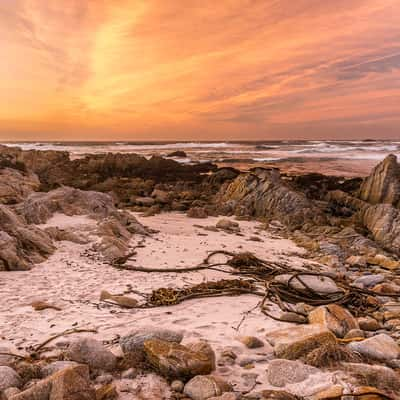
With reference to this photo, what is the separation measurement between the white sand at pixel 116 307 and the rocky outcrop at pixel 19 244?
9.3 inches

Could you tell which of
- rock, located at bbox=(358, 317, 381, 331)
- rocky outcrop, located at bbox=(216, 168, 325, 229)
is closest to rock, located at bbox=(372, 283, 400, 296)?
rock, located at bbox=(358, 317, 381, 331)

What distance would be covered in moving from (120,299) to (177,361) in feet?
8.05

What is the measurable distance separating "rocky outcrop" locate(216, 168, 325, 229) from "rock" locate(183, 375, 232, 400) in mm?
11409

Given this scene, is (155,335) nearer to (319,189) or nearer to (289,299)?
(289,299)

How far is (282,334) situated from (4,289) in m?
4.78

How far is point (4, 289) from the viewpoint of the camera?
574 cm

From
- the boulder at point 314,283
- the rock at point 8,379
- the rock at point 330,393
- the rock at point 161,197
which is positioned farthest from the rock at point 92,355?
the rock at point 161,197

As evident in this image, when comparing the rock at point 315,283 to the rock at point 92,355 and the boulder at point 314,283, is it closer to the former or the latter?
the boulder at point 314,283

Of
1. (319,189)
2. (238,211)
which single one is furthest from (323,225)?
(319,189)

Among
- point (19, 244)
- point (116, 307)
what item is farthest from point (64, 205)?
point (116, 307)

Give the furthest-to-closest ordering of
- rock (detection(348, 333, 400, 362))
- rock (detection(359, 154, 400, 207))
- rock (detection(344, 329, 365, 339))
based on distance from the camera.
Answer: rock (detection(359, 154, 400, 207)), rock (detection(344, 329, 365, 339)), rock (detection(348, 333, 400, 362))

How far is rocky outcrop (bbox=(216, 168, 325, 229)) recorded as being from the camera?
48.1 ft

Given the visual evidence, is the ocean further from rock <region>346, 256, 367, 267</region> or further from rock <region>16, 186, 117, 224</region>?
rock <region>16, 186, 117, 224</region>

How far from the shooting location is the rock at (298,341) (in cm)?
357
